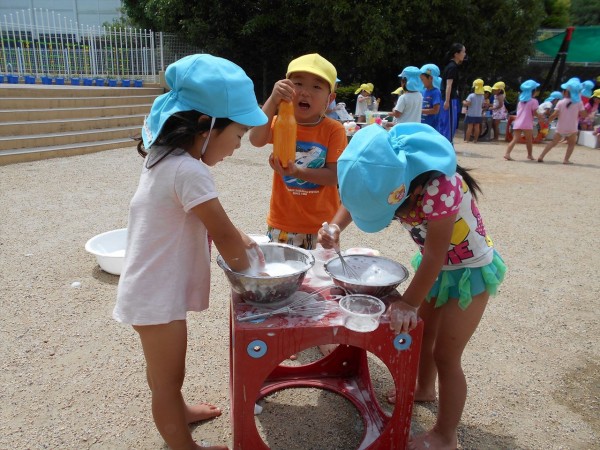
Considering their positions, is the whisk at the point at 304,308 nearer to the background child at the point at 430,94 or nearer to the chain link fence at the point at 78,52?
the background child at the point at 430,94

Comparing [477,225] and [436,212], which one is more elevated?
[436,212]

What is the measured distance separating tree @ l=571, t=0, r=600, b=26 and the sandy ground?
1576 inches

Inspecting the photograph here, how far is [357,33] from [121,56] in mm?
6987

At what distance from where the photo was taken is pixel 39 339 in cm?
271

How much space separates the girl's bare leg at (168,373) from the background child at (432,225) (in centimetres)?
72

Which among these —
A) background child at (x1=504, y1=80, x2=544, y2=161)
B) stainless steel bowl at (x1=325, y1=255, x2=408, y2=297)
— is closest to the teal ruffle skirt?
stainless steel bowl at (x1=325, y1=255, x2=408, y2=297)

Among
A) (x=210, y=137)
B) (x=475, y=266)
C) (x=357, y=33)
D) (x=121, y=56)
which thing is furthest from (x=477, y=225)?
(x=121, y=56)

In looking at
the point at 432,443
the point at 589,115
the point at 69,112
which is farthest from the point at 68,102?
the point at 589,115

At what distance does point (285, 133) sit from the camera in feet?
7.34

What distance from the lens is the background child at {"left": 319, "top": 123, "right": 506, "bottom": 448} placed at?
1506 millimetres

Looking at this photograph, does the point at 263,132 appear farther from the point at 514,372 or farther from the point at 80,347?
the point at 514,372

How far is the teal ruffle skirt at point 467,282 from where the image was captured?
187 cm

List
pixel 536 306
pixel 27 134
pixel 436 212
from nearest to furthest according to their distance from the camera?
1. pixel 436 212
2. pixel 536 306
3. pixel 27 134

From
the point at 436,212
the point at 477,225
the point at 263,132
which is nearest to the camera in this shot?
the point at 436,212
